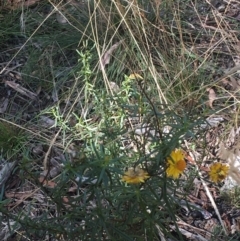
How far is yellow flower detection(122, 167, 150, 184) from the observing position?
1.69 metres

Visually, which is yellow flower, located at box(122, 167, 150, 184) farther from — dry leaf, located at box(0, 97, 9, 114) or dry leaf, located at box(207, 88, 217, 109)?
dry leaf, located at box(0, 97, 9, 114)

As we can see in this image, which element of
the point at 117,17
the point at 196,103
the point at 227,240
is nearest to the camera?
the point at 227,240

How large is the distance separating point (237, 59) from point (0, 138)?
126cm

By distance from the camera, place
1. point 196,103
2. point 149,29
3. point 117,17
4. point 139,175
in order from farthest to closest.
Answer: point 117,17 → point 149,29 → point 196,103 → point 139,175

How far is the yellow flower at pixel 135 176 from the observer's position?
5.56 feet

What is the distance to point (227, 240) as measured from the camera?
233 centimetres

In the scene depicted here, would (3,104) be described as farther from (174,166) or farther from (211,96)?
(174,166)

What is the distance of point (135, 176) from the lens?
1709mm

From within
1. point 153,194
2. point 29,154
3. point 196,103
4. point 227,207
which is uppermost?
point 153,194

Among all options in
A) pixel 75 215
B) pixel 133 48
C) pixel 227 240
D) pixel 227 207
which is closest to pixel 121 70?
pixel 133 48

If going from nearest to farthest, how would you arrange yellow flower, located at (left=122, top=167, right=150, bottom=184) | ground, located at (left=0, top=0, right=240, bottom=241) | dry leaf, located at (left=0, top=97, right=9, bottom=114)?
1. yellow flower, located at (left=122, top=167, right=150, bottom=184)
2. ground, located at (left=0, top=0, right=240, bottom=241)
3. dry leaf, located at (left=0, top=97, right=9, bottom=114)

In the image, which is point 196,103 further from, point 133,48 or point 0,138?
point 0,138

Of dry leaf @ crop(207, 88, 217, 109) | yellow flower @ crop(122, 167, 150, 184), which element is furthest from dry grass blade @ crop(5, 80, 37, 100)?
yellow flower @ crop(122, 167, 150, 184)

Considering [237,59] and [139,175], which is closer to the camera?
[139,175]
